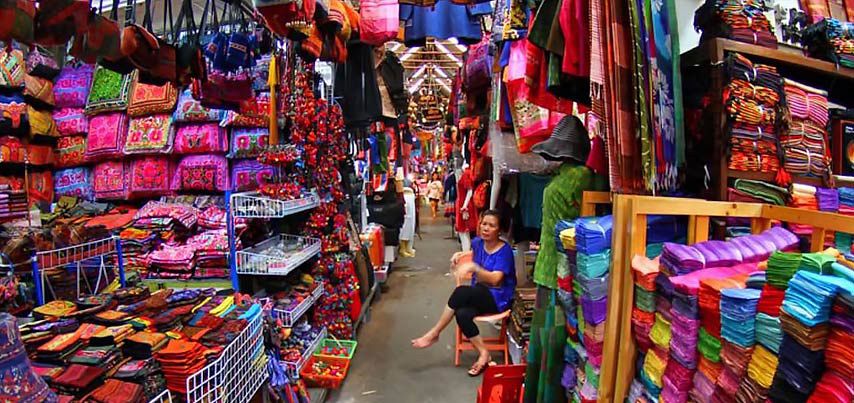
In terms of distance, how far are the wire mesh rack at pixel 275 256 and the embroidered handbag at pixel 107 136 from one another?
5.25ft

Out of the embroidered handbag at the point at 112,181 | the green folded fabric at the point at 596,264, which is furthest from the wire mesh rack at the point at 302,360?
the embroidered handbag at the point at 112,181

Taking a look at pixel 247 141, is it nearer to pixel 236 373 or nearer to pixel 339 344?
pixel 339 344

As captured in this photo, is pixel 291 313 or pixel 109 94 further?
pixel 109 94

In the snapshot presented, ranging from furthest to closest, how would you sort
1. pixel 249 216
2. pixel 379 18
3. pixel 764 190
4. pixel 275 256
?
pixel 379 18, pixel 275 256, pixel 249 216, pixel 764 190

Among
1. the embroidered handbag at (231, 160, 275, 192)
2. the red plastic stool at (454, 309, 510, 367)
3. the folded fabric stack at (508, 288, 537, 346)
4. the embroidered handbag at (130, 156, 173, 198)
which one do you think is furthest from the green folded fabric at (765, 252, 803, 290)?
the embroidered handbag at (130, 156, 173, 198)

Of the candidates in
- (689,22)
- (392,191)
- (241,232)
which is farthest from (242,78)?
(392,191)

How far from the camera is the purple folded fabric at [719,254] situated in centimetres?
112

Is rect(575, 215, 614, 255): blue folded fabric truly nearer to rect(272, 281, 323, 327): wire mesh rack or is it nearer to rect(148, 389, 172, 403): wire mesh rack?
rect(148, 389, 172, 403): wire mesh rack

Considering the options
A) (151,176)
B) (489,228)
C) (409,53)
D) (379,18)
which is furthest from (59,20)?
(409,53)

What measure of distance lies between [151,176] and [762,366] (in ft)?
13.4

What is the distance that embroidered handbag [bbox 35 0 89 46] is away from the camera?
52.5 inches

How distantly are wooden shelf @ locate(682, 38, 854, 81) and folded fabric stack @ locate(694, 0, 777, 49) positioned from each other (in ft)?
0.14

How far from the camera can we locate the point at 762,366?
82cm

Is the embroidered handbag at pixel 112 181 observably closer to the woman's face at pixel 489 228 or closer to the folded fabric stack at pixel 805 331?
the woman's face at pixel 489 228
